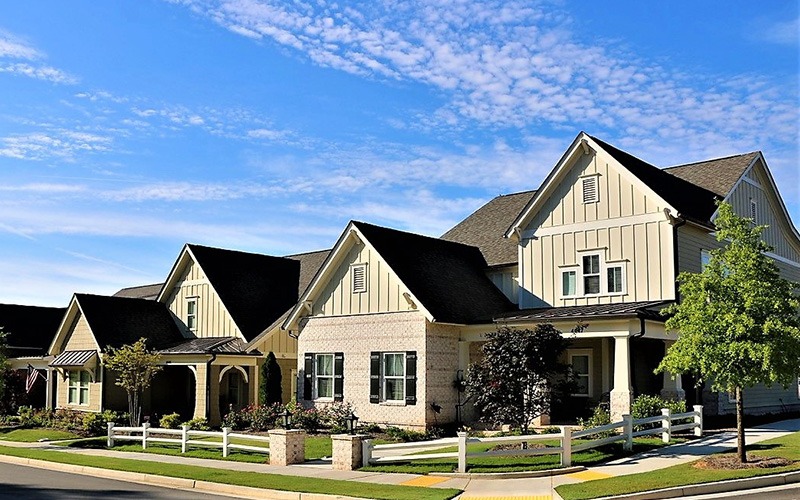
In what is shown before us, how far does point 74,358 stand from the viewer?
39156 mm

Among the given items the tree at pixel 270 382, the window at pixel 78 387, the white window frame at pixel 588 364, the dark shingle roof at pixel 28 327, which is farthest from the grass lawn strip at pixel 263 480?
the dark shingle roof at pixel 28 327

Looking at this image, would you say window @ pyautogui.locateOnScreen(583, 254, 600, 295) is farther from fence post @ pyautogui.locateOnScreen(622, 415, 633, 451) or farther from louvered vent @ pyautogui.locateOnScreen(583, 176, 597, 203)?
fence post @ pyautogui.locateOnScreen(622, 415, 633, 451)

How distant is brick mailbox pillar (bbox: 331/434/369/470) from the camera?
70.3ft

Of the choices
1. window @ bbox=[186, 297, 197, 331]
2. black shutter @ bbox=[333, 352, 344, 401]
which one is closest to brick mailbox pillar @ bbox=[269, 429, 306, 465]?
black shutter @ bbox=[333, 352, 344, 401]

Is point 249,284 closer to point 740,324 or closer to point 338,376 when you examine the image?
point 338,376

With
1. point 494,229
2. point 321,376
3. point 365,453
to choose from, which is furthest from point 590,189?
point 365,453

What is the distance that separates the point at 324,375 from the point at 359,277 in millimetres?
4161

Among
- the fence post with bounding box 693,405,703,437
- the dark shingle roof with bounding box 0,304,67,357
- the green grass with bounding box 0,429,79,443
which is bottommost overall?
the green grass with bounding box 0,429,79,443

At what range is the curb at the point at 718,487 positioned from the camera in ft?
53.2

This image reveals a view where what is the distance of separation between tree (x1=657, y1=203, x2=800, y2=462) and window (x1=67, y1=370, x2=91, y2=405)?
2870 centimetres

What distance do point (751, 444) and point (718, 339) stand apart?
14.3 ft

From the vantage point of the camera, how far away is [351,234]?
32375 millimetres

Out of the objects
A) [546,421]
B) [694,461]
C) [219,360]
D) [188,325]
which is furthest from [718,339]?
[188,325]

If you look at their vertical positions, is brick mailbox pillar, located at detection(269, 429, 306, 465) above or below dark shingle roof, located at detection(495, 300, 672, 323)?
below
